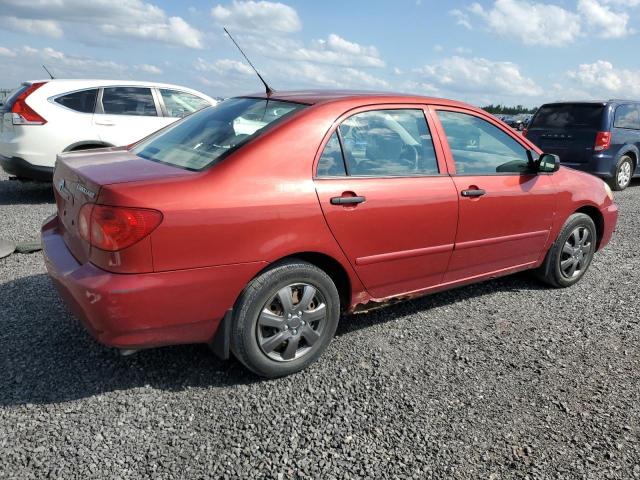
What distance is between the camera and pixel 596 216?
15.6 feet

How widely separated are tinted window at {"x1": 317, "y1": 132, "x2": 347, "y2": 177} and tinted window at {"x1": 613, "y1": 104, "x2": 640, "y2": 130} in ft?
28.3

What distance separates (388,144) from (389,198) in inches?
15.3

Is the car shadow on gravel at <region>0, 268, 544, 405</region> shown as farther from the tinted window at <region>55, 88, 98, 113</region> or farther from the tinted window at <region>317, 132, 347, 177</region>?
the tinted window at <region>55, 88, 98, 113</region>

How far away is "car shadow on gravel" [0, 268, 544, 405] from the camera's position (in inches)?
111

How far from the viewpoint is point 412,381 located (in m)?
3.03

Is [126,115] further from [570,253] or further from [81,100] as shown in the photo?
[570,253]

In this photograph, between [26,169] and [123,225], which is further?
[26,169]

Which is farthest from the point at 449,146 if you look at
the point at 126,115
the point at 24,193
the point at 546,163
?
the point at 24,193

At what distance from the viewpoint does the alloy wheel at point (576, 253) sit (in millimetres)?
4547

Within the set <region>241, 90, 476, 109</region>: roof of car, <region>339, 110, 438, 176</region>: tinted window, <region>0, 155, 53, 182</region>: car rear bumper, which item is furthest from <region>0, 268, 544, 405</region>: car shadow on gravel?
<region>0, 155, 53, 182</region>: car rear bumper

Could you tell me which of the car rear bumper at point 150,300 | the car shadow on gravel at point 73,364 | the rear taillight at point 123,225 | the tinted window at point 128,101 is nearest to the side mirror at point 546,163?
the car shadow on gravel at point 73,364

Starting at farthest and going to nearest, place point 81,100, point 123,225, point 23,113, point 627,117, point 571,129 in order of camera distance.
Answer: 1. point 627,117
2. point 571,129
3. point 81,100
4. point 23,113
5. point 123,225

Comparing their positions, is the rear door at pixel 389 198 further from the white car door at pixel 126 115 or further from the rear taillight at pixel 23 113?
the rear taillight at pixel 23 113

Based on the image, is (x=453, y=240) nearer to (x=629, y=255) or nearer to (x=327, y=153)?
(x=327, y=153)
